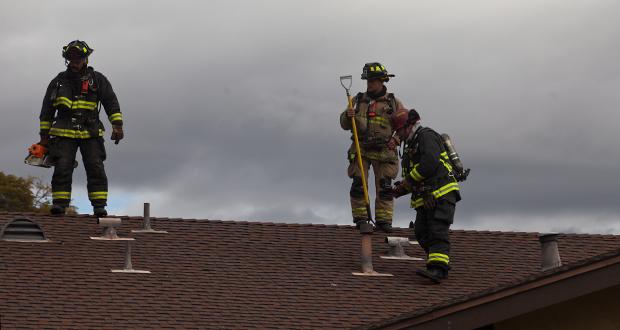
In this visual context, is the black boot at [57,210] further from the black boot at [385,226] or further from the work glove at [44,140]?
the black boot at [385,226]

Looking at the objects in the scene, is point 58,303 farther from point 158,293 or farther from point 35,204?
point 35,204

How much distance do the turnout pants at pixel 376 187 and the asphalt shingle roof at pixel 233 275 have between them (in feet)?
0.86

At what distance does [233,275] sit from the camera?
1433 cm

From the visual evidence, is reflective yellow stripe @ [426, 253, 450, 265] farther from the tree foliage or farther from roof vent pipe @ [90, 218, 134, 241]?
the tree foliage

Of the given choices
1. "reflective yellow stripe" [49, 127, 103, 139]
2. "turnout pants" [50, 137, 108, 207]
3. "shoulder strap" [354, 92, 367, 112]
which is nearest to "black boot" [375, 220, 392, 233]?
"shoulder strap" [354, 92, 367, 112]

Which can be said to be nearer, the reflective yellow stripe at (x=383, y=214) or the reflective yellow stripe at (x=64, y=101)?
the reflective yellow stripe at (x=64, y=101)

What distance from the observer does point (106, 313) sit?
42.0 feet

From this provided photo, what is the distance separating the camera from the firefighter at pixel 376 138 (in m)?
16.7

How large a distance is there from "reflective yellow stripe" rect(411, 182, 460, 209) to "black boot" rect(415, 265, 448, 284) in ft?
2.62

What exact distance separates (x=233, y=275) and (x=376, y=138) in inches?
131

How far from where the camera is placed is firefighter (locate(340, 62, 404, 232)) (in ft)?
54.9

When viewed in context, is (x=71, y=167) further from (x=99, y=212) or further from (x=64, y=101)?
(x=64, y=101)

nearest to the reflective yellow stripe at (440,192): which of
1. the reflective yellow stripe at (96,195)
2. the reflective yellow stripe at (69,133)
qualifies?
the reflective yellow stripe at (96,195)

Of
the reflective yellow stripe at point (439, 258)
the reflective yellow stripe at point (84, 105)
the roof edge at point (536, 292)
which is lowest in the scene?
the roof edge at point (536, 292)
